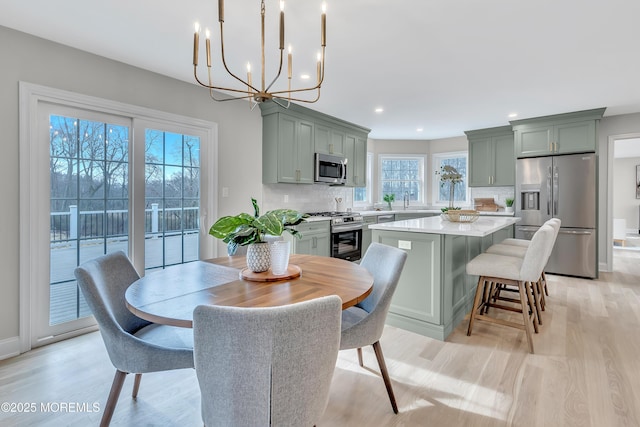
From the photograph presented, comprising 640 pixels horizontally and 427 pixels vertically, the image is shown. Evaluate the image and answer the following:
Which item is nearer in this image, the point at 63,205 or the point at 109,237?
the point at 63,205

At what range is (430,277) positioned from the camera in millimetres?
2633

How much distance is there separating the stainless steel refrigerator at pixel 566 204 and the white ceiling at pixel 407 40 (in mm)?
1033

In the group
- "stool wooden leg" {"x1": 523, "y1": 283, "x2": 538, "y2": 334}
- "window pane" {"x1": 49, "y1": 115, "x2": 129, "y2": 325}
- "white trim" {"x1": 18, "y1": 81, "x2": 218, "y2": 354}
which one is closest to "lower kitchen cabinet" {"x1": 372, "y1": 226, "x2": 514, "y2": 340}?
"stool wooden leg" {"x1": 523, "y1": 283, "x2": 538, "y2": 334}

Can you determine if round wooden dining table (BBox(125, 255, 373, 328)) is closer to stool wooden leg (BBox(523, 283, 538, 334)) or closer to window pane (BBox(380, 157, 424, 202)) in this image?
stool wooden leg (BBox(523, 283, 538, 334))

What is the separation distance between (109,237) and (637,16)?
436cm

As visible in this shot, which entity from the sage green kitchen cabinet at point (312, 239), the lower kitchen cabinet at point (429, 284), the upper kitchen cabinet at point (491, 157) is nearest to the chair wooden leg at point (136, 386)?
the lower kitchen cabinet at point (429, 284)

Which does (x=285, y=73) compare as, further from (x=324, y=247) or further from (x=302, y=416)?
(x=302, y=416)

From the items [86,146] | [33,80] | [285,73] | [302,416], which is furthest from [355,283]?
[33,80]

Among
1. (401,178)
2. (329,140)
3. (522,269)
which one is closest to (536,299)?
(522,269)

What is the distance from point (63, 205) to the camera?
102 inches

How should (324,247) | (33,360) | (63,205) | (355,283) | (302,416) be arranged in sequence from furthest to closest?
(324,247) < (63,205) < (33,360) < (355,283) < (302,416)

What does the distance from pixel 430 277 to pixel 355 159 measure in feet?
10.6

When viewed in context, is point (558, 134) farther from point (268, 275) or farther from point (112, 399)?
point (112, 399)

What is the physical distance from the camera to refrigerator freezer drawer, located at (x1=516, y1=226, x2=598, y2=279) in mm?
4406
